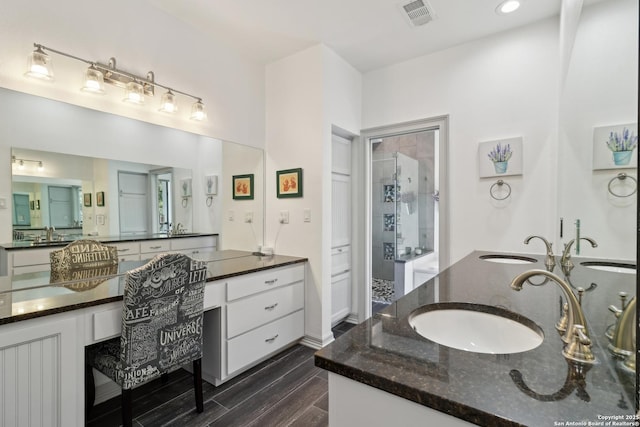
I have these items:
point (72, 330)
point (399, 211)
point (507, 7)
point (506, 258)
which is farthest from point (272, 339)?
point (507, 7)

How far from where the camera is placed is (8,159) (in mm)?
1582

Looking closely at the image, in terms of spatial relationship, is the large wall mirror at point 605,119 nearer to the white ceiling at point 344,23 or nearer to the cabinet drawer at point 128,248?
the white ceiling at point 344,23

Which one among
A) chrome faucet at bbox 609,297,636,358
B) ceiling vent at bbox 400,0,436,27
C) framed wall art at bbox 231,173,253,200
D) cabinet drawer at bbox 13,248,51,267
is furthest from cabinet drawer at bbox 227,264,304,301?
ceiling vent at bbox 400,0,436,27

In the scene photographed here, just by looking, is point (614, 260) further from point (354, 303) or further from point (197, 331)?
point (354, 303)

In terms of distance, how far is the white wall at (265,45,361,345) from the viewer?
267 cm

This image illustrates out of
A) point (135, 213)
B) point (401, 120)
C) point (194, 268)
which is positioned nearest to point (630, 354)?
point (194, 268)

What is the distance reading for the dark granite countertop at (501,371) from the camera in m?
0.51

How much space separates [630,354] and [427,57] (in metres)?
2.89

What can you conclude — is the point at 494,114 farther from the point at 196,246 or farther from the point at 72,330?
the point at 72,330

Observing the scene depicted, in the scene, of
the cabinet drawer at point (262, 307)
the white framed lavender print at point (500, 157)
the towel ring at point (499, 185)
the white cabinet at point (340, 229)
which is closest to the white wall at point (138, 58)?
the white cabinet at point (340, 229)

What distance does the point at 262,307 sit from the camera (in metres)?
2.30

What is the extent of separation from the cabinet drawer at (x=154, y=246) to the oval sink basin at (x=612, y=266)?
2.49 metres

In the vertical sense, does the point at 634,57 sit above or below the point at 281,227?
above

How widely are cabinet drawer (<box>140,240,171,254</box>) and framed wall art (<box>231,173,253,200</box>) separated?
81 centimetres
